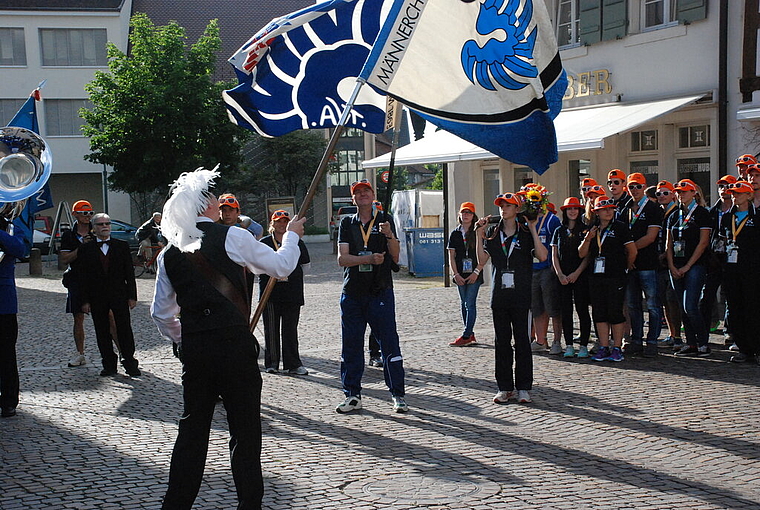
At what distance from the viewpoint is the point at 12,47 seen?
48.2 m

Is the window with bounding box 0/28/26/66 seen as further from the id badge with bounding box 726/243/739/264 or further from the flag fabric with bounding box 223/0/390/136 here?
the id badge with bounding box 726/243/739/264

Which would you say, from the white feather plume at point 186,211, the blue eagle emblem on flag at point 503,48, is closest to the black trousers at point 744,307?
the blue eagle emblem on flag at point 503,48

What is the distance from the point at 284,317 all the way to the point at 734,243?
5089 mm

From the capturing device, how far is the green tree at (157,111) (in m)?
36.1

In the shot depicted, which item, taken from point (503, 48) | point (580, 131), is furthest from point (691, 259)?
point (580, 131)

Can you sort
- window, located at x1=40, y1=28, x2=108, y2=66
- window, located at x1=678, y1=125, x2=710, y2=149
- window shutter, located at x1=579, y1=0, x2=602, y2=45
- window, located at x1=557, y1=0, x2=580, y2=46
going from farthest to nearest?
window, located at x1=40, y1=28, x2=108, y2=66 → window, located at x1=557, y1=0, x2=580, y2=46 → window shutter, located at x1=579, y1=0, x2=602, y2=45 → window, located at x1=678, y1=125, x2=710, y2=149

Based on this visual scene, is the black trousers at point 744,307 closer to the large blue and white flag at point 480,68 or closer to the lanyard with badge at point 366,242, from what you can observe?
the large blue and white flag at point 480,68

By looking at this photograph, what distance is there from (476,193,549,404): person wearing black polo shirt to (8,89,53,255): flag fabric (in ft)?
14.0

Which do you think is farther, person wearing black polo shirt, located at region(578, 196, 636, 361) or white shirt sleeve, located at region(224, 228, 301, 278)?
person wearing black polo shirt, located at region(578, 196, 636, 361)

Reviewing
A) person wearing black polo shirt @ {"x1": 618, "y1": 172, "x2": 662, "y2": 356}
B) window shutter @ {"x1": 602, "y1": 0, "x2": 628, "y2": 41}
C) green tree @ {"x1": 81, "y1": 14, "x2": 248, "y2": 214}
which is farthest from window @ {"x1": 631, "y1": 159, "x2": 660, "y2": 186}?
green tree @ {"x1": 81, "y1": 14, "x2": 248, "y2": 214}

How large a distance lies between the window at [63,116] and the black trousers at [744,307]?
144ft

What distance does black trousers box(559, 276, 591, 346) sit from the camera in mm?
10891

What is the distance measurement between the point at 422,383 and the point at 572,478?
141 inches

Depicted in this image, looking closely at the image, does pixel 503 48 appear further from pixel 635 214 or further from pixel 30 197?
pixel 30 197
